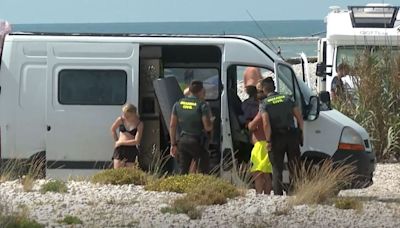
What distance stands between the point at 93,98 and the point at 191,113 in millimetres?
1392

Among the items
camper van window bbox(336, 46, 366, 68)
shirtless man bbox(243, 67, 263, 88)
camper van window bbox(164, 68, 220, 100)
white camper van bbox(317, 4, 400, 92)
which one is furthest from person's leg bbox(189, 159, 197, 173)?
camper van window bbox(336, 46, 366, 68)

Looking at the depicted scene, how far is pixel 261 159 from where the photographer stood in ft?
40.1

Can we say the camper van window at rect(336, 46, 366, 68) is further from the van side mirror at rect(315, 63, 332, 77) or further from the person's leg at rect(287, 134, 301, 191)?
the person's leg at rect(287, 134, 301, 191)

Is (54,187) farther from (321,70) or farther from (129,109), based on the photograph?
(321,70)

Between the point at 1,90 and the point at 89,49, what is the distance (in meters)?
1.24

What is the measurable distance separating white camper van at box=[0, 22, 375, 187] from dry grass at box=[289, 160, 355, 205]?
30cm

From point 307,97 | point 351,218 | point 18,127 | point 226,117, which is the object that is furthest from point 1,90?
point 351,218

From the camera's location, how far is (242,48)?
12703 millimetres

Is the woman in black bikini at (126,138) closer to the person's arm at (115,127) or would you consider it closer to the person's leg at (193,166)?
the person's arm at (115,127)

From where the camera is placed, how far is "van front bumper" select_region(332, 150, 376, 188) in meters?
12.6

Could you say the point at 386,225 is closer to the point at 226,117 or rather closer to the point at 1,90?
the point at 226,117

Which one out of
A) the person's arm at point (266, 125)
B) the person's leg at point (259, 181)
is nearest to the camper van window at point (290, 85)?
the person's arm at point (266, 125)

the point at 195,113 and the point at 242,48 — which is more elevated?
the point at 242,48

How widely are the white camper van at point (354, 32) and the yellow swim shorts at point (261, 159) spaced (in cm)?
730
